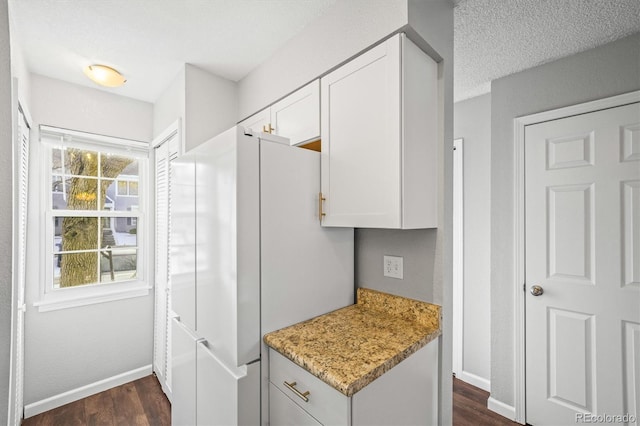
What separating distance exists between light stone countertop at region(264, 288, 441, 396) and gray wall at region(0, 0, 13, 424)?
0.78 m

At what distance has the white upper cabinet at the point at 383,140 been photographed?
1209mm

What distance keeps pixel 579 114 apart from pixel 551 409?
6.50ft

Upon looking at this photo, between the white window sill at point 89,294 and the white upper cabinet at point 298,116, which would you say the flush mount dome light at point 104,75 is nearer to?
the white upper cabinet at point 298,116

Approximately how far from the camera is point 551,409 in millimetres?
1993

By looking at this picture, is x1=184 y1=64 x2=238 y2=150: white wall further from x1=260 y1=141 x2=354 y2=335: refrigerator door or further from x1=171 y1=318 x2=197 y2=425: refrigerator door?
x1=171 y1=318 x2=197 y2=425: refrigerator door

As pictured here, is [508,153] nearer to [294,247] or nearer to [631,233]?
[631,233]

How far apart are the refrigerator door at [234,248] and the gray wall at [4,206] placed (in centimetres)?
63

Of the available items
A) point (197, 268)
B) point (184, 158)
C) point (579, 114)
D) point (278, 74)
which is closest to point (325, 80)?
point (278, 74)

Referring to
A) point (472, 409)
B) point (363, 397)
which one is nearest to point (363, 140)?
point (363, 397)

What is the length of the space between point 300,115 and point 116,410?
2615 millimetres

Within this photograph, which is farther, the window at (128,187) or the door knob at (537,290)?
the window at (128,187)

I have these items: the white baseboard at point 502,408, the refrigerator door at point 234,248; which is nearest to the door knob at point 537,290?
the white baseboard at point 502,408

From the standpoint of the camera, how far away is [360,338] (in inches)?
48.2

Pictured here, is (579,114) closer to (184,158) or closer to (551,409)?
(551,409)
